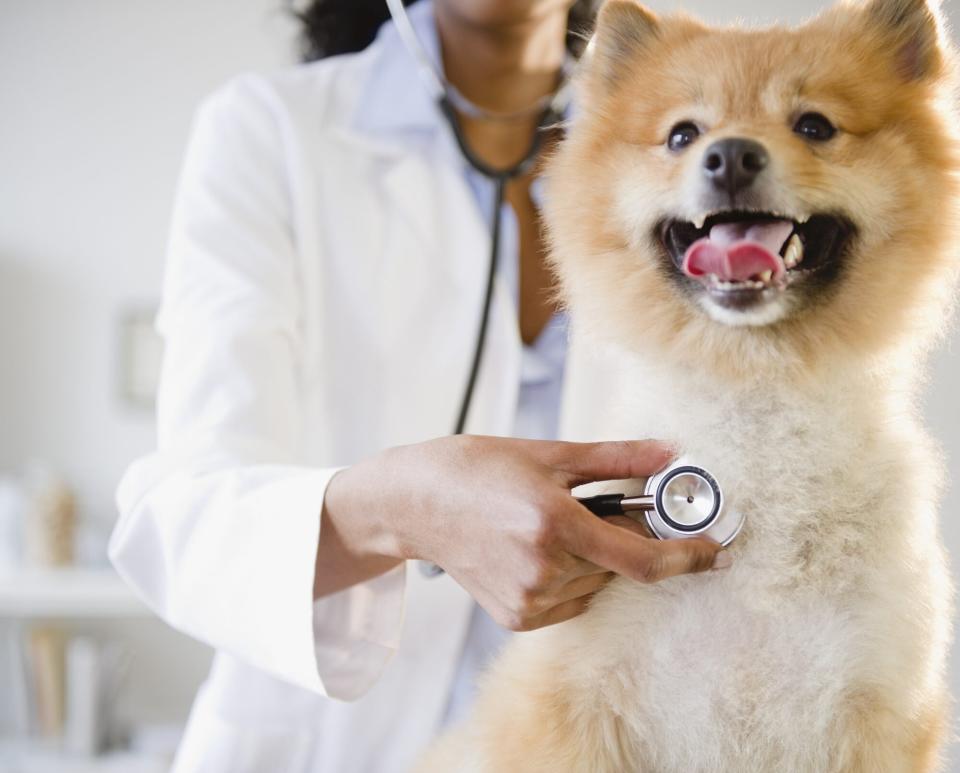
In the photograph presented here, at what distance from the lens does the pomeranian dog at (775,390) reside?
91cm

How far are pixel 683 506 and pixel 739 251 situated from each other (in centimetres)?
24

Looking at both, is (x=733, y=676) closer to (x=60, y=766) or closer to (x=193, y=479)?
(x=193, y=479)

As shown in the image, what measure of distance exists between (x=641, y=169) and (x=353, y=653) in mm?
651

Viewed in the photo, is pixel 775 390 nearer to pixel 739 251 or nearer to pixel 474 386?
pixel 739 251

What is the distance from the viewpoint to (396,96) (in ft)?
5.30

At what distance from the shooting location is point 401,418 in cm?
151

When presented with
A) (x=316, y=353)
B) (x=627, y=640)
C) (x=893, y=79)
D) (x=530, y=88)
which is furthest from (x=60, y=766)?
(x=893, y=79)

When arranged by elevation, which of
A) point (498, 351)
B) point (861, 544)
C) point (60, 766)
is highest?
point (861, 544)

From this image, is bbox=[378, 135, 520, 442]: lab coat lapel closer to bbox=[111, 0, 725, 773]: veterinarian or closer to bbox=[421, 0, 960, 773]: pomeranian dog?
bbox=[111, 0, 725, 773]: veterinarian

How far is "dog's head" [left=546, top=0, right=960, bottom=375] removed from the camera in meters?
0.94

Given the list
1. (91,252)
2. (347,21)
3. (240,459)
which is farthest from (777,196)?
(91,252)

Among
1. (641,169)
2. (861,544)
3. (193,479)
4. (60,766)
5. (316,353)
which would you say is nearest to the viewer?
(861,544)

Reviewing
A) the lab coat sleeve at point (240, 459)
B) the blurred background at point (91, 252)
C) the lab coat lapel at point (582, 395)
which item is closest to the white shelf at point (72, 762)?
the blurred background at point (91, 252)

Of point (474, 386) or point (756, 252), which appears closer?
point (756, 252)
